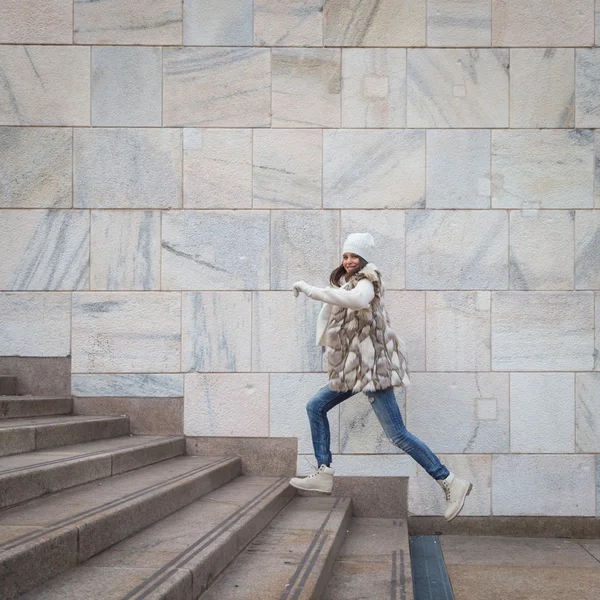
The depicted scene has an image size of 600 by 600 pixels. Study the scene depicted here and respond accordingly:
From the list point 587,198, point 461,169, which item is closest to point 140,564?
point 461,169

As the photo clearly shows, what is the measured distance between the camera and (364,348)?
220 inches

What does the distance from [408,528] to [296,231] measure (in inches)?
103

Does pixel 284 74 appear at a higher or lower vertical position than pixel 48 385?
higher

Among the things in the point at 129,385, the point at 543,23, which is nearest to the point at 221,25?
the point at 543,23

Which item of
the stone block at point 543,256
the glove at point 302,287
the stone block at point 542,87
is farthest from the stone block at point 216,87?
the stone block at point 543,256

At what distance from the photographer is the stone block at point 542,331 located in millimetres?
6793

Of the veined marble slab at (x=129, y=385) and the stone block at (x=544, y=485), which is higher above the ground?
the veined marble slab at (x=129, y=385)

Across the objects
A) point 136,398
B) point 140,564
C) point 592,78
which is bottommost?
point 140,564

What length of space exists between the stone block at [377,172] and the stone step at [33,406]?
272cm

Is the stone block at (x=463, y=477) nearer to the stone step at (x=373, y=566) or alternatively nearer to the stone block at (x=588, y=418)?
the stone step at (x=373, y=566)

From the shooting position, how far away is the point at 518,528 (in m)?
6.74

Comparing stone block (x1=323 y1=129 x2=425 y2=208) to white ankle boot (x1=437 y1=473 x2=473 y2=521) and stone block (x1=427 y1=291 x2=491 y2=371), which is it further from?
white ankle boot (x1=437 y1=473 x2=473 y2=521)

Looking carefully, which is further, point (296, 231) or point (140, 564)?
point (296, 231)

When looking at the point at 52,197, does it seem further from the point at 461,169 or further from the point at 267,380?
the point at 461,169
